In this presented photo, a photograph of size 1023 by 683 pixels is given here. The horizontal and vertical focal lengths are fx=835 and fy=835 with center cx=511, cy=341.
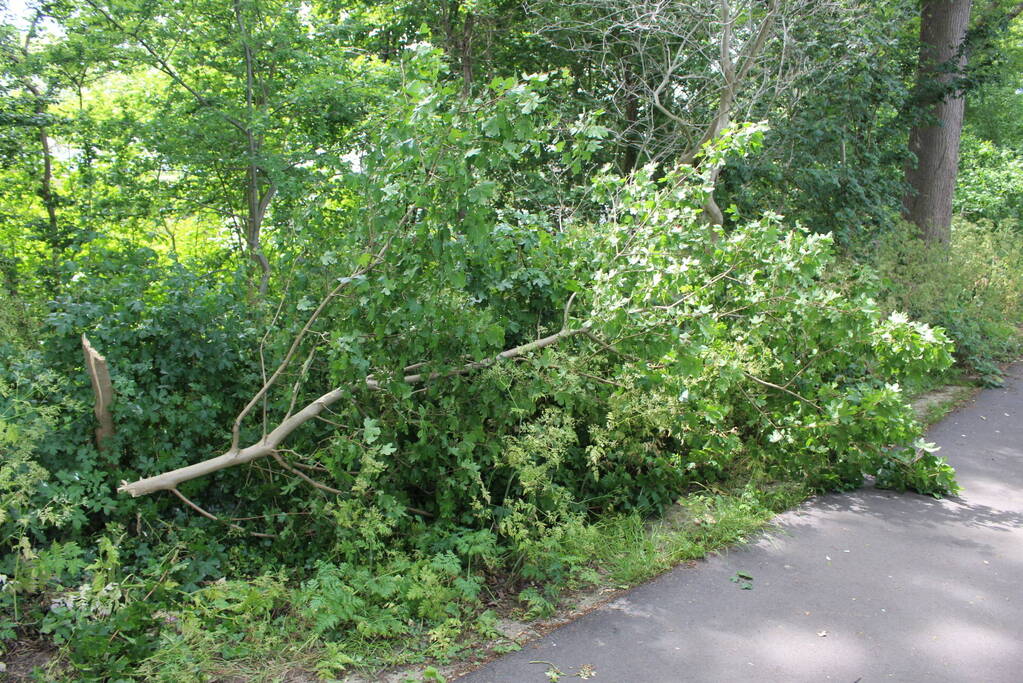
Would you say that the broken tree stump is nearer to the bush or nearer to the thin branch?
the thin branch

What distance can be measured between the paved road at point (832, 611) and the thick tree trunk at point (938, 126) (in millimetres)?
8944

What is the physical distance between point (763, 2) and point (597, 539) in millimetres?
7971

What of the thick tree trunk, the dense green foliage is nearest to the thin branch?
the dense green foliage

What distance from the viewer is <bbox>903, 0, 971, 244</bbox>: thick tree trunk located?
1332 cm

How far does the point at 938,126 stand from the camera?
1367 cm

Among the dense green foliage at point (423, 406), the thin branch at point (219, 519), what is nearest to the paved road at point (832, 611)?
the dense green foliage at point (423, 406)

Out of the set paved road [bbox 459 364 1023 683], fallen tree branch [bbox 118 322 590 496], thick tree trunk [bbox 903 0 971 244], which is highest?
thick tree trunk [bbox 903 0 971 244]

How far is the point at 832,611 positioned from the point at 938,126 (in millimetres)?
11740

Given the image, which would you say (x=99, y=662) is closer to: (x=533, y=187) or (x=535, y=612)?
(x=535, y=612)

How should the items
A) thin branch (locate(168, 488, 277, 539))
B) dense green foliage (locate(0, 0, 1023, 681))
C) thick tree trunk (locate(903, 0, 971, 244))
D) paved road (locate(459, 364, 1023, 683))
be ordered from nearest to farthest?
1. paved road (locate(459, 364, 1023, 683))
2. dense green foliage (locate(0, 0, 1023, 681))
3. thin branch (locate(168, 488, 277, 539))
4. thick tree trunk (locate(903, 0, 971, 244))

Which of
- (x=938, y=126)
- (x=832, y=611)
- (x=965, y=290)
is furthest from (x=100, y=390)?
(x=938, y=126)

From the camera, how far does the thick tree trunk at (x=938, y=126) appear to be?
1332 centimetres

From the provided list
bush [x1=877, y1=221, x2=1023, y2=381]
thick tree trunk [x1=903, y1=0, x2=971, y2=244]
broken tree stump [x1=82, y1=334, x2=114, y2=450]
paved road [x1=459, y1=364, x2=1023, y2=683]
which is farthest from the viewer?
thick tree trunk [x1=903, y1=0, x2=971, y2=244]

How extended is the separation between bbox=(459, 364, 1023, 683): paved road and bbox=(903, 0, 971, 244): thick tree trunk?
8.94 metres
